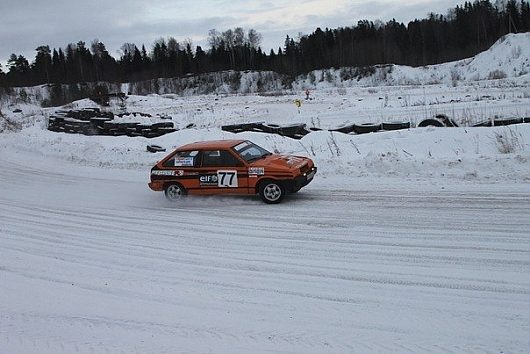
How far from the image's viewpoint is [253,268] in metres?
7.67

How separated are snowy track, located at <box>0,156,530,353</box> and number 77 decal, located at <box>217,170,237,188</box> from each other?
47cm

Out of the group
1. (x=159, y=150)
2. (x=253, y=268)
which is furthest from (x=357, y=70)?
(x=253, y=268)

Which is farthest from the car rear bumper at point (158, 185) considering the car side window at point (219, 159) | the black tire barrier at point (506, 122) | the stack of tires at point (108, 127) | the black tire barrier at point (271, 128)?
the black tire barrier at point (506, 122)

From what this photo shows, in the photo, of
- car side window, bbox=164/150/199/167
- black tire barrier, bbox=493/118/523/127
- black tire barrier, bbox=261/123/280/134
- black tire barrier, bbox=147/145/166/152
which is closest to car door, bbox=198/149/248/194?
car side window, bbox=164/150/199/167

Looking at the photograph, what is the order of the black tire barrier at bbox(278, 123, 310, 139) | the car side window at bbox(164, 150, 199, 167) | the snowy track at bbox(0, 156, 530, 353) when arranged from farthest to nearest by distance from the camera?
the black tire barrier at bbox(278, 123, 310, 139), the car side window at bbox(164, 150, 199, 167), the snowy track at bbox(0, 156, 530, 353)

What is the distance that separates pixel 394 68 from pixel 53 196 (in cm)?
6247

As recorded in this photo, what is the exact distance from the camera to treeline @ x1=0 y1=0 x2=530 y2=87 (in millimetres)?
84125

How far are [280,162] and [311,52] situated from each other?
276 ft

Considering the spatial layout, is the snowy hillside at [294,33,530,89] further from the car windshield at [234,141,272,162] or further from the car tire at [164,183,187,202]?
the car tire at [164,183,187,202]

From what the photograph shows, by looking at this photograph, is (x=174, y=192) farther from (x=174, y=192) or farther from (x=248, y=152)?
(x=248, y=152)

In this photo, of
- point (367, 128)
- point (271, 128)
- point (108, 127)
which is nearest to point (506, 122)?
point (367, 128)

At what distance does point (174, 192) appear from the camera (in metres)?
12.5

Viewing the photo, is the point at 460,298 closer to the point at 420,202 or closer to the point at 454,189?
the point at 420,202

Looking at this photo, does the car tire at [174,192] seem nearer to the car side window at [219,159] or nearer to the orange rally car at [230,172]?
the orange rally car at [230,172]
